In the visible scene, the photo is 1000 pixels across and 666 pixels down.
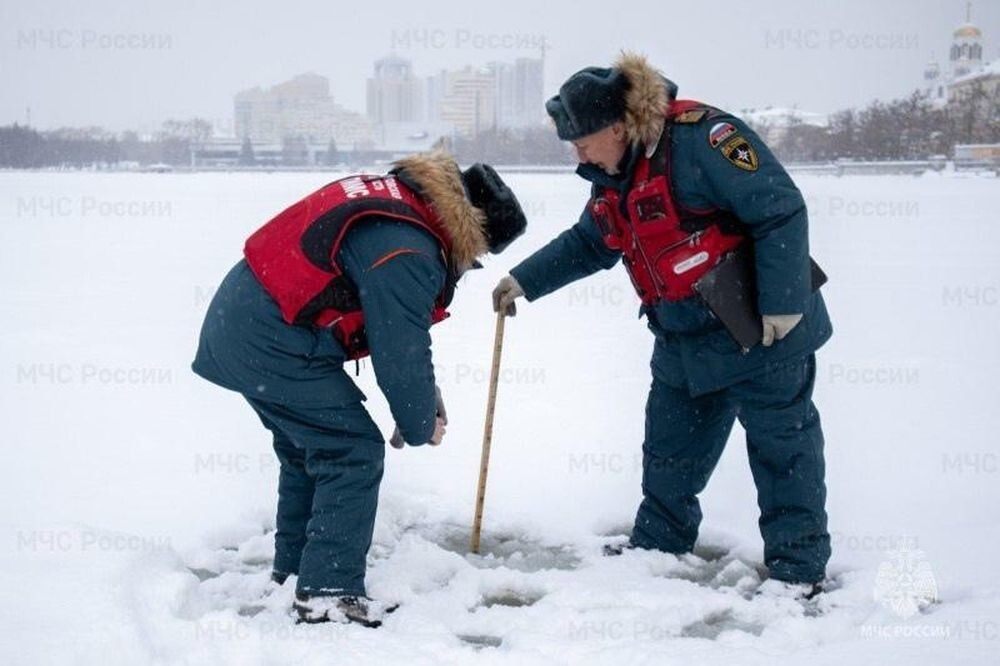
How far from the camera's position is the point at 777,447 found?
3436 millimetres

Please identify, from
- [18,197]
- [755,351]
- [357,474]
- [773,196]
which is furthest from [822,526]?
[18,197]

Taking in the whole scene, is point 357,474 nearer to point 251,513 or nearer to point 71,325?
point 251,513

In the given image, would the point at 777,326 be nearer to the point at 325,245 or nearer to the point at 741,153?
the point at 741,153

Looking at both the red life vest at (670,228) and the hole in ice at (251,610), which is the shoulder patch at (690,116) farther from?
the hole in ice at (251,610)

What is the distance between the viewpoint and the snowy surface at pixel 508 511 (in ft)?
9.73

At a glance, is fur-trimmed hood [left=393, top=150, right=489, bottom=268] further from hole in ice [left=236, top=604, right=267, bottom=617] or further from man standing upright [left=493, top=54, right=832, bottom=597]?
hole in ice [left=236, top=604, right=267, bottom=617]

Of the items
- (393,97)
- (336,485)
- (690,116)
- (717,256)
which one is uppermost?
(393,97)

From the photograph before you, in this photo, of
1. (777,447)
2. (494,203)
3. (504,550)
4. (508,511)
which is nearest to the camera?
(494,203)

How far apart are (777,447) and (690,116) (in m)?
1.23

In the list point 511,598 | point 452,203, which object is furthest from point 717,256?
point 511,598

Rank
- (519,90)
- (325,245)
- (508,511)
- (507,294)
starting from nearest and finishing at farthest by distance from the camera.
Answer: (325,245) → (507,294) → (508,511) → (519,90)

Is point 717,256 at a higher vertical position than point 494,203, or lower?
lower

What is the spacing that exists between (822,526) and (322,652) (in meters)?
A: 1.86

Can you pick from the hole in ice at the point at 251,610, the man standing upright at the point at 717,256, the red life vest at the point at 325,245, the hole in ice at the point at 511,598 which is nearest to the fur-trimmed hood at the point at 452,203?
the red life vest at the point at 325,245
